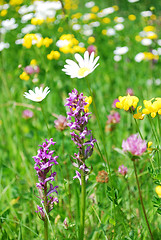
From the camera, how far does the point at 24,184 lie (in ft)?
5.25

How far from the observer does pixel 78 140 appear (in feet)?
2.77

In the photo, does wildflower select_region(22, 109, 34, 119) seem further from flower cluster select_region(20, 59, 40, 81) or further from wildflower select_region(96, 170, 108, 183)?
wildflower select_region(96, 170, 108, 183)

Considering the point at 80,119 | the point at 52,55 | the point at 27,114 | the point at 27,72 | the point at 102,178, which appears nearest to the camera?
the point at 80,119

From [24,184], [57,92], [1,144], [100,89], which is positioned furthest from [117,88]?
[24,184]

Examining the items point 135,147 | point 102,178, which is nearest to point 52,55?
point 102,178

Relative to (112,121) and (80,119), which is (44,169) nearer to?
(80,119)

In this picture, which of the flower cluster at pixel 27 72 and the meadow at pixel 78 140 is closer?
the meadow at pixel 78 140

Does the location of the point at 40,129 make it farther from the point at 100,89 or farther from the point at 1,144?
the point at 100,89

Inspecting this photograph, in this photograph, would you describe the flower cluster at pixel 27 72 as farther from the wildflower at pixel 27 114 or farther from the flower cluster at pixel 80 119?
the flower cluster at pixel 80 119

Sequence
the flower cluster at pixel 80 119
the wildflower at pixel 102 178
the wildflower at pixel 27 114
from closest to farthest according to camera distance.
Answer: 1. the flower cluster at pixel 80 119
2. the wildflower at pixel 102 178
3. the wildflower at pixel 27 114

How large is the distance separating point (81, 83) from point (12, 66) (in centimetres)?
131

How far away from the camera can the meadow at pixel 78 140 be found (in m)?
0.88

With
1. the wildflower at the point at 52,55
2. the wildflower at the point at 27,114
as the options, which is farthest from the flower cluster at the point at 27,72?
the wildflower at the point at 27,114

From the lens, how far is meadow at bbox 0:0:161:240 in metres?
0.88
